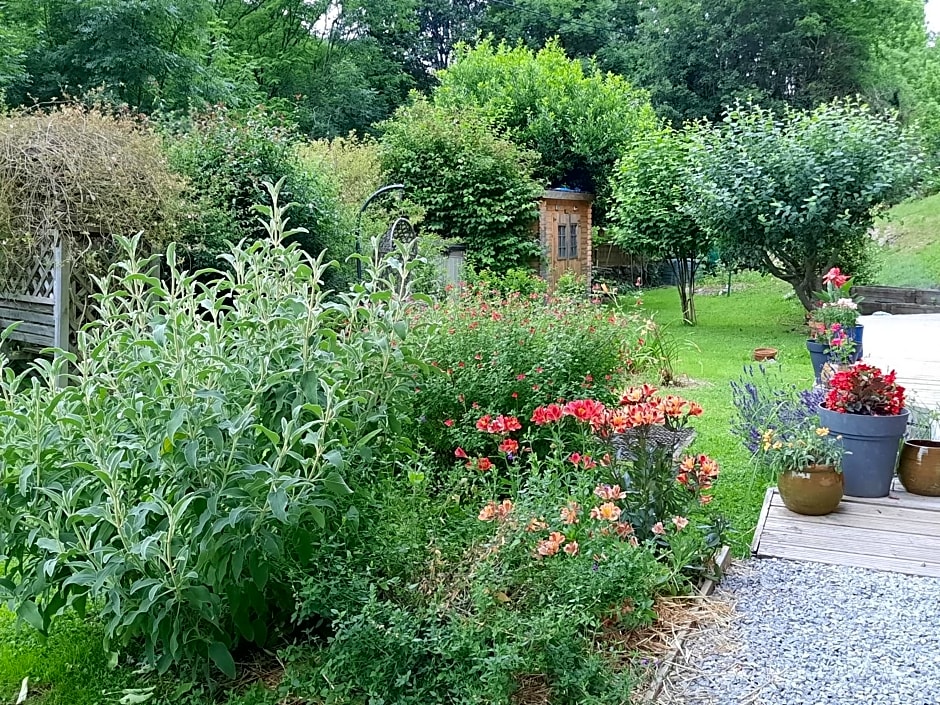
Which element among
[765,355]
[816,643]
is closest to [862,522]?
[816,643]

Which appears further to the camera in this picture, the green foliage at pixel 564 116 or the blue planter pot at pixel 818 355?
the green foliage at pixel 564 116

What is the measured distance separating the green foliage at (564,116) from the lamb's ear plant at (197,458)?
35.2 ft

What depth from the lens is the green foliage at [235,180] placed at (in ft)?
21.0

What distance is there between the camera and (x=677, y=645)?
2.23 meters

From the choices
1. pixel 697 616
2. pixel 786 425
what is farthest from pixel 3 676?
pixel 786 425

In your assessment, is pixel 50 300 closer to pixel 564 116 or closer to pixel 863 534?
pixel 863 534

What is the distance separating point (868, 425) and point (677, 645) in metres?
1.66

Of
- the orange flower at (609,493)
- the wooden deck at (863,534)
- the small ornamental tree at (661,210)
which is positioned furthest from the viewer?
the small ornamental tree at (661,210)

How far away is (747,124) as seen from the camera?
8867mm

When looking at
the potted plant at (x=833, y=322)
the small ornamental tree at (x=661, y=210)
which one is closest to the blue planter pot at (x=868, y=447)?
→ the potted plant at (x=833, y=322)

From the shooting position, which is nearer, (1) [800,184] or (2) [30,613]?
(2) [30,613]

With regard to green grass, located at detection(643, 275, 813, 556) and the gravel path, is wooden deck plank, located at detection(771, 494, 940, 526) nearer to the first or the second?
green grass, located at detection(643, 275, 813, 556)

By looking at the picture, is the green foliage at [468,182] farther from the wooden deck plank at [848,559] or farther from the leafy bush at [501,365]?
the wooden deck plank at [848,559]

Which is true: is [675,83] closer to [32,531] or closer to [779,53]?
[779,53]
